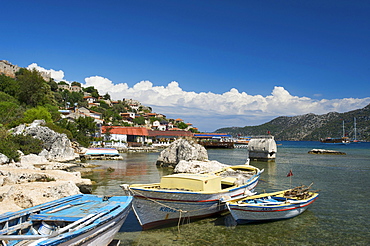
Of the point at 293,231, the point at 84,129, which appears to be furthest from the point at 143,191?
the point at 84,129

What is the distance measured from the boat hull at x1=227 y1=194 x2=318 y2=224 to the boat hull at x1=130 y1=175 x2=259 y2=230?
54.3 inches

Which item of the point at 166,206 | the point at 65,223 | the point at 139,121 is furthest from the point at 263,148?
the point at 139,121

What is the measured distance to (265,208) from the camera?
12.3 metres

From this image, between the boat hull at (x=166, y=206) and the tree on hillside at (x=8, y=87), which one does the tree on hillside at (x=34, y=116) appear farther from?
the boat hull at (x=166, y=206)

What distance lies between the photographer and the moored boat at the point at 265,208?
39.8 ft

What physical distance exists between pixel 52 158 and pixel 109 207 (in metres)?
30.6

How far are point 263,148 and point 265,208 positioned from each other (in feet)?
117

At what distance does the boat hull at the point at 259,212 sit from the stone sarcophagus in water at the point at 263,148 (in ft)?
111

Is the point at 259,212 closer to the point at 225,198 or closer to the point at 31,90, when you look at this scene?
the point at 225,198

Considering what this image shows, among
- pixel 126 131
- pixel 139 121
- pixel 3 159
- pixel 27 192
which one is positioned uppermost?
pixel 139 121

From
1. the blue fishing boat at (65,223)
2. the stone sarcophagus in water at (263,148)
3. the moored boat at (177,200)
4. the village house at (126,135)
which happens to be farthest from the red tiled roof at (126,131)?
the blue fishing boat at (65,223)

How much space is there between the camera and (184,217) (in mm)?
12305

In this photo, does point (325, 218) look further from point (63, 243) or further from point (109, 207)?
point (63, 243)

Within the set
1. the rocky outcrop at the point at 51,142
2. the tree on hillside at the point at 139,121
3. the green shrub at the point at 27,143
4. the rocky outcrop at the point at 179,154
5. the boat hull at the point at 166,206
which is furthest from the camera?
the tree on hillside at the point at 139,121
